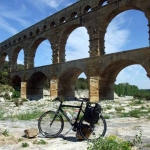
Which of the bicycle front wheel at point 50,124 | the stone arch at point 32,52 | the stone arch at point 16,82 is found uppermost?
the stone arch at point 32,52

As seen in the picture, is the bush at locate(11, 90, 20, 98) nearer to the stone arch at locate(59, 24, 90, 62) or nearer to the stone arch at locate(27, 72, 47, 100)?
the stone arch at locate(27, 72, 47, 100)

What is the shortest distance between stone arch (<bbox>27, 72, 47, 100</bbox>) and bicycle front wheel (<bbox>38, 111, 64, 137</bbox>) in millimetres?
24984

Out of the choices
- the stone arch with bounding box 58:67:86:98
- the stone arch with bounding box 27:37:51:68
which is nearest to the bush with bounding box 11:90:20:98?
the stone arch with bounding box 27:37:51:68

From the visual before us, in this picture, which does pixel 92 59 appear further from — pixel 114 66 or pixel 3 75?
pixel 3 75

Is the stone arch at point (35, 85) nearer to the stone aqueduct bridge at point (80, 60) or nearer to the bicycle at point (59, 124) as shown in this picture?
the stone aqueduct bridge at point (80, 60)

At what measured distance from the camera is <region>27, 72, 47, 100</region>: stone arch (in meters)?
31.4

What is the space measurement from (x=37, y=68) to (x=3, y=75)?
892 cm

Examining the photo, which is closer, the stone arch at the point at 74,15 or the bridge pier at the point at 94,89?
the bridge pier at the point at 94,89

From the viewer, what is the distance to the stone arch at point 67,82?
25491mm

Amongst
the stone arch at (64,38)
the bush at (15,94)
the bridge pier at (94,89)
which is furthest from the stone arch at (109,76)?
the bush at (15,94)

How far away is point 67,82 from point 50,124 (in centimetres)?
2075

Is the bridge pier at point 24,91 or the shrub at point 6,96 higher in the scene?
the bridge pier at point 24,91

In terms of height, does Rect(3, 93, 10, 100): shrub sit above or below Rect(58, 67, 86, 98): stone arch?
below

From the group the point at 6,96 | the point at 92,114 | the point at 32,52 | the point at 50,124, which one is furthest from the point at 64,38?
the point at 92,114
